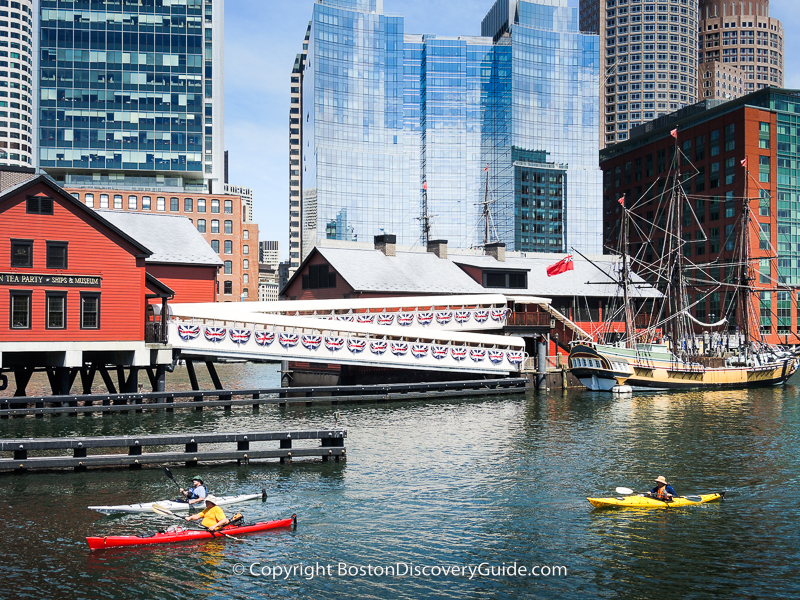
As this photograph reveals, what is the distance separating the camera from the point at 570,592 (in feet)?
64.3

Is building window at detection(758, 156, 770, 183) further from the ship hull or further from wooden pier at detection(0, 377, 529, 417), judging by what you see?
wooden pier at detection(0, 377, 529, 417)

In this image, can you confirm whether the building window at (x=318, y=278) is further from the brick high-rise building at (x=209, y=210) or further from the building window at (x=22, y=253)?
the brick high-rise building at (x=209, y=210)

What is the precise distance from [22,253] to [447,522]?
107ft

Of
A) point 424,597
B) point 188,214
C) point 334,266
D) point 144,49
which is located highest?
point 144,49

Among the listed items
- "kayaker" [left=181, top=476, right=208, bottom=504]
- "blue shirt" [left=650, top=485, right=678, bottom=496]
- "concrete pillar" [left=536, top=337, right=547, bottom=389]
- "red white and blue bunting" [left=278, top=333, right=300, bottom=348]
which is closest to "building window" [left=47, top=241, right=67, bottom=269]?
"red white and blue bunting" [left=278, top=333, right=300, bottom=348]

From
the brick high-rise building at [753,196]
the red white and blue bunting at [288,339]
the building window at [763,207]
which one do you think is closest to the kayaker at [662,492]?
the red white and blue bunting at [288,339]

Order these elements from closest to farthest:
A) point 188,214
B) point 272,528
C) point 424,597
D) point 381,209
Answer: point 424,597, point 272,528, point 188,214, point 381,209

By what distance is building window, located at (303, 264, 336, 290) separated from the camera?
227 feet

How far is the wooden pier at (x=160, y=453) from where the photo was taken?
100 ft

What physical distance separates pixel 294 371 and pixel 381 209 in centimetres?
12931

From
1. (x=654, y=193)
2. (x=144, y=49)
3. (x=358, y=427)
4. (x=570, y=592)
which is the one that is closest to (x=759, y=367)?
(x=358, y=427)

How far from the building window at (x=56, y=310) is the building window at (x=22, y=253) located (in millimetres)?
2135

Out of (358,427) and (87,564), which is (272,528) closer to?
(87,564)

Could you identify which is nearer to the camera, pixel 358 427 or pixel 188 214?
pixel 358 427
